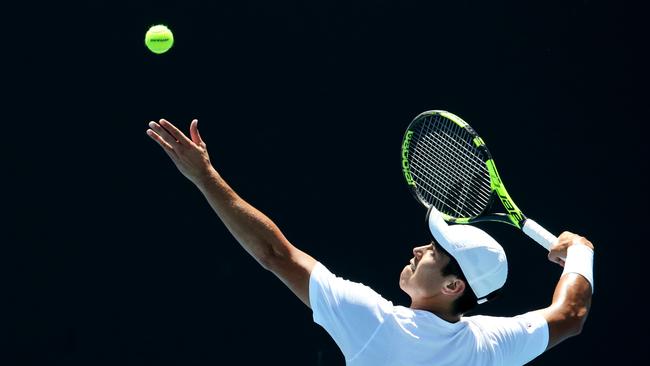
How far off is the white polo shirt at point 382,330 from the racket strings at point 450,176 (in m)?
1.41

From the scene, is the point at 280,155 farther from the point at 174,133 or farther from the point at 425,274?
the point at 174,133

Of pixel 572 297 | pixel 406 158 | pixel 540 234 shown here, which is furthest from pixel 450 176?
pixel 572 297

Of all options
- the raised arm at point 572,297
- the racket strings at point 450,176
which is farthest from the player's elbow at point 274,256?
the racket strings at point 450,176

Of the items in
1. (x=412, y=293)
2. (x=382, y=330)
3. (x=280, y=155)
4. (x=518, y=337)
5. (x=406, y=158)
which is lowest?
(x=518, y=337)

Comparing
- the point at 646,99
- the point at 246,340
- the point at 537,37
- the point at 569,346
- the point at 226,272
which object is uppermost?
the point at 537,37

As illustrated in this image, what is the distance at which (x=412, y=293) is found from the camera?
340 centimetres

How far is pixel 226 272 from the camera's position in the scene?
6090mm

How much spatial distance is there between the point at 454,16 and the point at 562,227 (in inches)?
54.1

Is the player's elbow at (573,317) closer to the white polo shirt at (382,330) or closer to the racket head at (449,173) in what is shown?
the white polo shirt at (382,330)

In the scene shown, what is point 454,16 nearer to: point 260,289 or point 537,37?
point 537,37

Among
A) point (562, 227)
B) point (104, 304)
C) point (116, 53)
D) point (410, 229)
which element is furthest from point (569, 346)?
point (116, 53)

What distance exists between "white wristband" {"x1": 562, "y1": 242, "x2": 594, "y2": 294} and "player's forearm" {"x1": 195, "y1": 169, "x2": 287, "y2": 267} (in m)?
1.14

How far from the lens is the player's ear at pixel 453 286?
3.36m

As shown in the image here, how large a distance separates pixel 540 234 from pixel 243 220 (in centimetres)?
156
